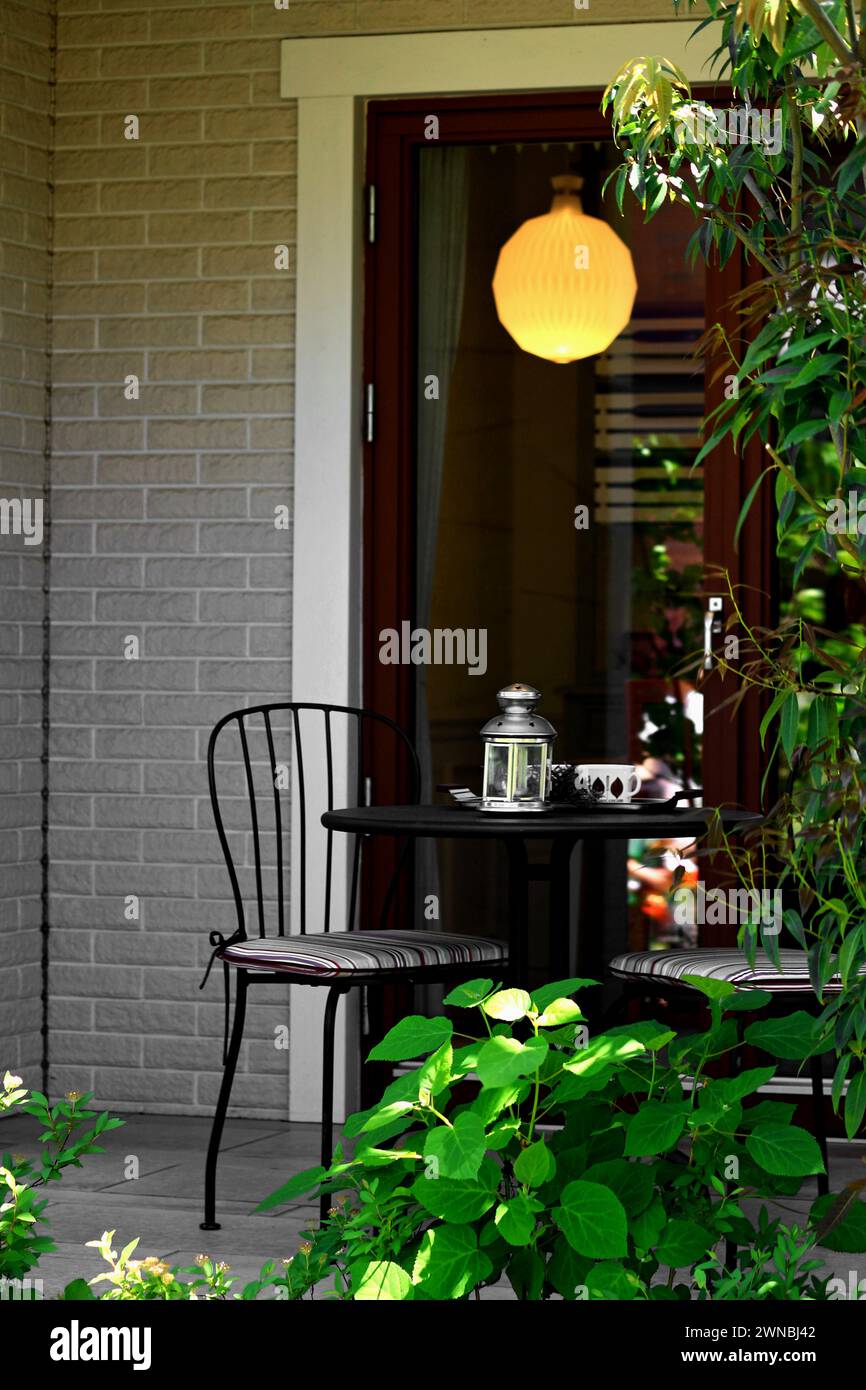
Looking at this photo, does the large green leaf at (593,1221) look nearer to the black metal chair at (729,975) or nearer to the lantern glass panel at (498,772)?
the black metal chair at (729,975)

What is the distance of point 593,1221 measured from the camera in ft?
5.51

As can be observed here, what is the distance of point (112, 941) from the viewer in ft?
14.5

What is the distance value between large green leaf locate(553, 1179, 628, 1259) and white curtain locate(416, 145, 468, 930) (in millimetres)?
2671

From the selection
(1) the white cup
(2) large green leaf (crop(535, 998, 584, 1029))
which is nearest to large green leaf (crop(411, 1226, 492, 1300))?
(2) large green leaf (crop(535, 998, 584, 1029))

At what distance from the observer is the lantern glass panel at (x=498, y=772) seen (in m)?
3.25

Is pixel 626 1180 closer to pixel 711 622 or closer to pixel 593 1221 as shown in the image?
pixel 593 1221

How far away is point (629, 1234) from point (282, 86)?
10.7ft

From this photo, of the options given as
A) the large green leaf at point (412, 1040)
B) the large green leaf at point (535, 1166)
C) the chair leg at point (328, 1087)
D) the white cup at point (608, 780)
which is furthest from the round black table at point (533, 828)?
the large green leaf at point (535, 1166)

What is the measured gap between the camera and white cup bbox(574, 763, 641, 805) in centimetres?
336

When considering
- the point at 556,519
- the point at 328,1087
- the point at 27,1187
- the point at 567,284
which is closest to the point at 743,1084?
the point at 27,1187

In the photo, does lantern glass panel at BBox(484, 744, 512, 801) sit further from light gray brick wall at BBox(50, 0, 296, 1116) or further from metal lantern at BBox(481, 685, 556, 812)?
light gray brick wall at BBox(50, 0, 296, 1116)

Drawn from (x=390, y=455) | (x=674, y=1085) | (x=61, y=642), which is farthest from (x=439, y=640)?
(x=674, y=1085)

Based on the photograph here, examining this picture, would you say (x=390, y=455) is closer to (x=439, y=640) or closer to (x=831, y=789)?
(x=439, y=640)

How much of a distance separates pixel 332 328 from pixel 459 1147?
9.63 ft
